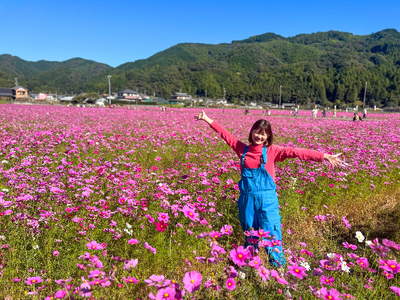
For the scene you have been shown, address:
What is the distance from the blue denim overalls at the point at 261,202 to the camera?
8.13ft

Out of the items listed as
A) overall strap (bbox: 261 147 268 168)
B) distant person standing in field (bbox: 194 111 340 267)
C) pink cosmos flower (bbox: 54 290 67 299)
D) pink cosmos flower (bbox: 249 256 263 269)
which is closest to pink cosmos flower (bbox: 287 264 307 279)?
pink cosmos flower (bbox: 249 256 263 269)

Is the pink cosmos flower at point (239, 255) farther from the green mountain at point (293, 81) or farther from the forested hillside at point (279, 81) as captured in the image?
the green mountain at point (293, 81)

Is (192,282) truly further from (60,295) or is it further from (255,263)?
(60,295)

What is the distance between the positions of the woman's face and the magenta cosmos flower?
1.60 meters

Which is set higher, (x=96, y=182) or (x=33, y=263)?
(x=96, y=182)

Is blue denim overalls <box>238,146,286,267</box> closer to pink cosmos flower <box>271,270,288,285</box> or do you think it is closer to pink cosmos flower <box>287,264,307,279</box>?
pink cosmos flower <box>287,264,307,279</box>

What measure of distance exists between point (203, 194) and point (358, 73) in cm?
15006

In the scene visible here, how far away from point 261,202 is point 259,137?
25.8 inches

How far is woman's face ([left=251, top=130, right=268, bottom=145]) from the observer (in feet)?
8.59

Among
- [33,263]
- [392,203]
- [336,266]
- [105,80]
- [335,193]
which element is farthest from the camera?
[105,80]

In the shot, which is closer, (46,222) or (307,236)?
(46,222)

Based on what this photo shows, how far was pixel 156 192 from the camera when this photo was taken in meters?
3.30

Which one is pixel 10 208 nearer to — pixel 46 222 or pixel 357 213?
pixel 46 222

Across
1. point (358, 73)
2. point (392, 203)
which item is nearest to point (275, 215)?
point (392, 203)
